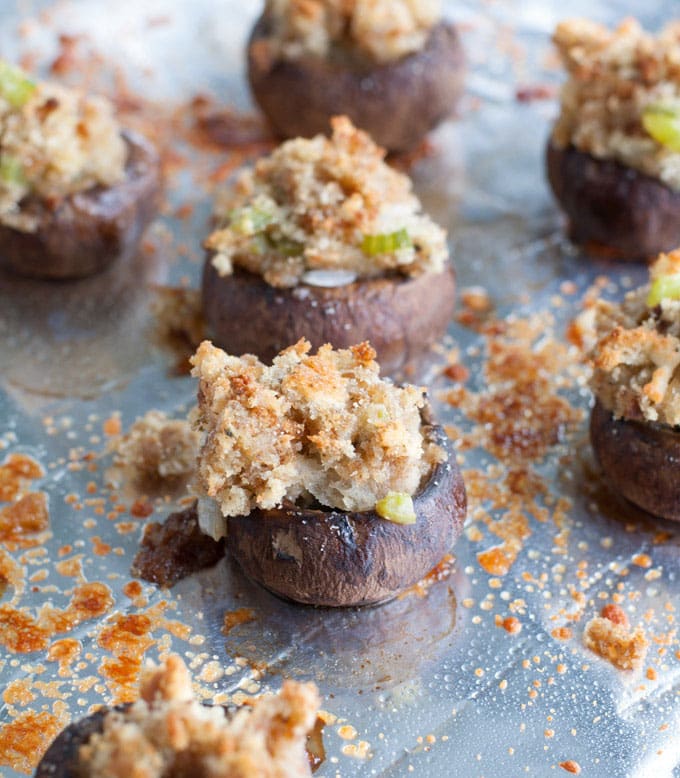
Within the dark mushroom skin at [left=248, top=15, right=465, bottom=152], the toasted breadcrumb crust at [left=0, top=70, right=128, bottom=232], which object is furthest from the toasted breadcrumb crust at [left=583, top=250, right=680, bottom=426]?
the toasted breadcrumb crust at [left=0, top=70, right=128, bottom=232]

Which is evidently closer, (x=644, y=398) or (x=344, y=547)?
(x=344, y=547)

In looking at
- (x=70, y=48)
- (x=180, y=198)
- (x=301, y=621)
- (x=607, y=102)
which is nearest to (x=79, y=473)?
(x=301, y=621)

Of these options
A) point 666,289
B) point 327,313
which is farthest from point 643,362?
point 327,313

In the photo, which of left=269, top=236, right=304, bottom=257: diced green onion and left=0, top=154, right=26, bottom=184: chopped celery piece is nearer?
left=269, top=236, right=304, bottom=257: diced green onion

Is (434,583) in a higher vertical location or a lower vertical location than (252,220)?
lower

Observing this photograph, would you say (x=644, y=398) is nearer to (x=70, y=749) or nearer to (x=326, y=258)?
(x=326, y=258)

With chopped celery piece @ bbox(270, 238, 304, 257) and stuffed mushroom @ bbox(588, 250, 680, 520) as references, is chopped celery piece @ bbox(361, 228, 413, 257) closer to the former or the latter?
chopped celery piece @ bbox(270, 238, 304, 257)
